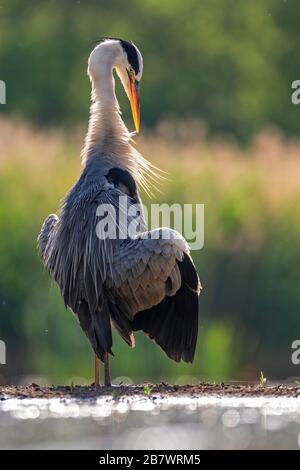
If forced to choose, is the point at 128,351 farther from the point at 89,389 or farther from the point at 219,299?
the point at 89,389

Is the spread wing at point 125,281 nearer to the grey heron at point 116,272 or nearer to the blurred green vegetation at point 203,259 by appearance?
the grey heron at point 116,272

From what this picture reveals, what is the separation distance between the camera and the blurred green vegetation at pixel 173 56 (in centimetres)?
2609

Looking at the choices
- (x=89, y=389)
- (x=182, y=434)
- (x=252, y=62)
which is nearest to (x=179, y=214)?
(x=89, y=389)

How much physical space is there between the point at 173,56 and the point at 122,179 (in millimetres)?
20141

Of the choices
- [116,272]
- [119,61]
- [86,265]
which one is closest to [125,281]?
[116,272]

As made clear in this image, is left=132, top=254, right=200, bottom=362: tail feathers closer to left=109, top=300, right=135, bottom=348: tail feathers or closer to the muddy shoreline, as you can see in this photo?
left=109, top=300, right=135, bottom=348: tail feathers

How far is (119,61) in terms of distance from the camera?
10.5 m

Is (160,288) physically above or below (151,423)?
above

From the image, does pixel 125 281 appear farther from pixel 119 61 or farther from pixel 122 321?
pixel 119 61

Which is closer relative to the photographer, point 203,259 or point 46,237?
point 46,237

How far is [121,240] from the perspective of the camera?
29.5 ft

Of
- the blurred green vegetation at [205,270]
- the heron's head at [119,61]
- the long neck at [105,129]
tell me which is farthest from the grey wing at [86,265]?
the blurred green vegetation at [205,270]

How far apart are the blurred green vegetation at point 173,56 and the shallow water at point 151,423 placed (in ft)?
53.3

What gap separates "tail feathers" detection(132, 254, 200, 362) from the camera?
8984mm
